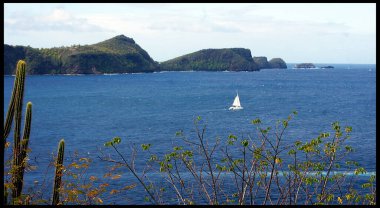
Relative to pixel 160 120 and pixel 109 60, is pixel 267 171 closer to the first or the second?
pixel 160 120

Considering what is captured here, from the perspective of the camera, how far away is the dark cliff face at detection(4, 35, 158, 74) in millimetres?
142500

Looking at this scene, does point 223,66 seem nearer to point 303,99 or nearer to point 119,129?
point 303,99

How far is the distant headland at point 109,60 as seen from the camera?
145750mm

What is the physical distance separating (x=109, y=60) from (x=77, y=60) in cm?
1270

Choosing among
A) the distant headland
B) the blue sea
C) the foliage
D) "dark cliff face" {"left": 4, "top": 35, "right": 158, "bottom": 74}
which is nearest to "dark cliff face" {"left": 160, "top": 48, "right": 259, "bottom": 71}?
the distant headland

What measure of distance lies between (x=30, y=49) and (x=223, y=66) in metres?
77.8

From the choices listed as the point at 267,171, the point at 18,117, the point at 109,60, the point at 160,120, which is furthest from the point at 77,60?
the point at 18,117

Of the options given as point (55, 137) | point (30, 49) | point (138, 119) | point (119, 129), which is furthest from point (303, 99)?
point (30, 49)

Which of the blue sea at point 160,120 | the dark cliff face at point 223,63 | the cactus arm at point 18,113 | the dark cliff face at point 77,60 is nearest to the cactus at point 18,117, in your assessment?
the cactus arm at point 18,113

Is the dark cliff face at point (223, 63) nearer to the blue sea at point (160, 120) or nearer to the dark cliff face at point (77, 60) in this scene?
the dark cliff face at point (77, 60)

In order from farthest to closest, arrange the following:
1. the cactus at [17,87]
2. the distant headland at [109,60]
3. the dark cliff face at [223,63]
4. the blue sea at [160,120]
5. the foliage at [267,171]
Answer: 1. the dark cliff face at [223,63]
2. the distant headland at [109,60]
3. the blue sea at [160,120]
4. the cactus at [17,87]
5. the foliage at [267,171]

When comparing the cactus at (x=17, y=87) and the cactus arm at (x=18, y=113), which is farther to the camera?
the cactus at (x=17, y=87)

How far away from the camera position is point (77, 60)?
152750 millimetres

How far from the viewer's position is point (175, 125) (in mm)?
49344
